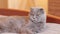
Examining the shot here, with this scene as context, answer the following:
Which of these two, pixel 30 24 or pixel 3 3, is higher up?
pixel 3 3

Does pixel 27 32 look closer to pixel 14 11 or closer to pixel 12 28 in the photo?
pixel 12 28

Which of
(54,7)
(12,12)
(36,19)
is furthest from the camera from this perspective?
(54,7)

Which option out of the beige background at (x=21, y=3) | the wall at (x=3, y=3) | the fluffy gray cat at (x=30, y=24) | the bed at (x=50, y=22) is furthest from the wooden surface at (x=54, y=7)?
the fluffy gray cat at (x=30, y=24)

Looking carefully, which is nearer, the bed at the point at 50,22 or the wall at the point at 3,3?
the bed at the point at 50,22

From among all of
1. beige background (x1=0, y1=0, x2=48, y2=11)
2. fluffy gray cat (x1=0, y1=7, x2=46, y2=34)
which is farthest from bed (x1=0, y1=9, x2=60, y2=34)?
beige background (x1=0, y1=0, x2=48, y2=11)

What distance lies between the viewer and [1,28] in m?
1.82

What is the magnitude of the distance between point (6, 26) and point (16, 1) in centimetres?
159

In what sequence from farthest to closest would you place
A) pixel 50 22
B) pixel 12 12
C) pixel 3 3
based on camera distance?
pixel 3 3, pixel 12 12, pixel 50 22

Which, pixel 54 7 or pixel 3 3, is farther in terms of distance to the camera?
pixel 3 3

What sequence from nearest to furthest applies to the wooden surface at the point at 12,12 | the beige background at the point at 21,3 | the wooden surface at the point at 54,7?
the wooden surface at the point at 12,12 → the wooden surface at the point at 54,7 → the beige background at the point at 21,3

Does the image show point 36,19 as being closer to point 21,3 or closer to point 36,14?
point 36,14

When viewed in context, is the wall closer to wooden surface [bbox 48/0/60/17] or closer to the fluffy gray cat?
wooden surface [bbox 48/0/60/17]

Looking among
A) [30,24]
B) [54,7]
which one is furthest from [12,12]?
[54,7]

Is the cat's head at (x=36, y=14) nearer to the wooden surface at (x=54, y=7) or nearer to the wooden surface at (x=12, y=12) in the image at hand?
the wooden surface at (x=12, y=12)
